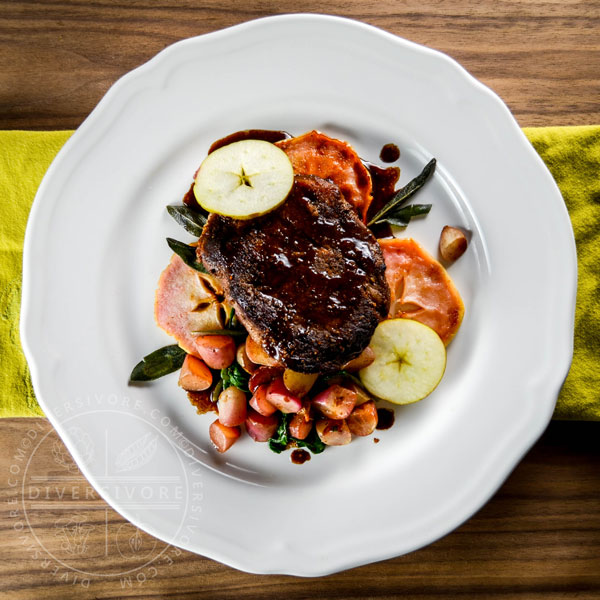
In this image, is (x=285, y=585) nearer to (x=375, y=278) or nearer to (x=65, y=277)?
(x=375, y=278)

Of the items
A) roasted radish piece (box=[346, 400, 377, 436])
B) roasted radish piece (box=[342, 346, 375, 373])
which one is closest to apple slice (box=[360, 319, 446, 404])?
roasted radish piece (box=[342, 346, 375, 373])

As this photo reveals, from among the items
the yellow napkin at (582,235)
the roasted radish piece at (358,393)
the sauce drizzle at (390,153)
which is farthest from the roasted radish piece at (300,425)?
the sauce drizzle at (390,153)

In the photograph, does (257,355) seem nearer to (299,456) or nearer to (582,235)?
A: (299,456)

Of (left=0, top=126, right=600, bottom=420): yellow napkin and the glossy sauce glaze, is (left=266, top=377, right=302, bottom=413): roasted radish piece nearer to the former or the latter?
the glossy sauce glaze

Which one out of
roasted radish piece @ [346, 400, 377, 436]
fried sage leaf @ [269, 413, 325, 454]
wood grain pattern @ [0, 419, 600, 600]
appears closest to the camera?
roasted radish piece @ [346, 400, 377, 436]

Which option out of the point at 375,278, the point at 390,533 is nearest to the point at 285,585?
the point at 390,533

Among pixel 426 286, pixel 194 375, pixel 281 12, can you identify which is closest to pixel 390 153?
pixel 426 286
